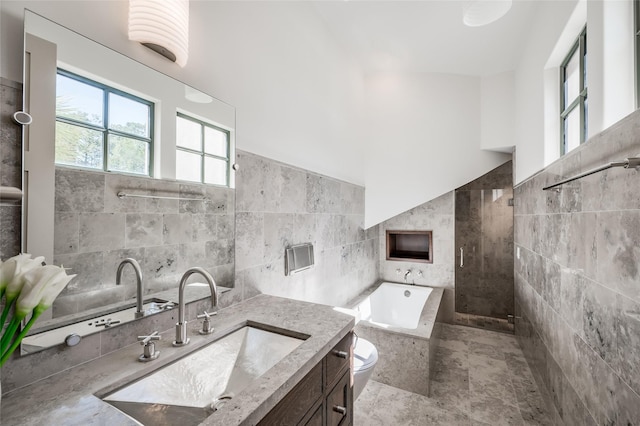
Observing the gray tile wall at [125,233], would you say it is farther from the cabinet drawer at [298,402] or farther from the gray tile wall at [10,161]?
the cabinet drawer at [298,402]

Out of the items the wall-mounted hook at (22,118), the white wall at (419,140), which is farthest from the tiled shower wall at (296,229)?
the wall-mounted hook at (22,118)

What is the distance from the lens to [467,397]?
235 centimetres

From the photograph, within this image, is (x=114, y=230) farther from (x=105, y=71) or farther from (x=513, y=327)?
(x=513, y=327)

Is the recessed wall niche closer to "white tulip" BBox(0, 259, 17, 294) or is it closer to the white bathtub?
the white bathtub

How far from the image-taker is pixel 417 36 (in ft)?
8.65

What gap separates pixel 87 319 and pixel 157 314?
24 cm

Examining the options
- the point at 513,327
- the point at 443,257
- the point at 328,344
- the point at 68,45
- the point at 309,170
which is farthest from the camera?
the point at 443,257

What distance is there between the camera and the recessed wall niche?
4.12 metres

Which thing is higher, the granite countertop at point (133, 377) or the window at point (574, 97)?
the window at point (574, 97)

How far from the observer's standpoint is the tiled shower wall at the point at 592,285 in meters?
1.08

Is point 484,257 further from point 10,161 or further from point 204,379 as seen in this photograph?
point 10,161

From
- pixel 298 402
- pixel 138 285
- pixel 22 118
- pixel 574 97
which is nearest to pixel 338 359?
pixel 298 402

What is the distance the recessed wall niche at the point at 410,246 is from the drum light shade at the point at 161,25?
3.63m

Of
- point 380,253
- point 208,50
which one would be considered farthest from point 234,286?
point 380,253
